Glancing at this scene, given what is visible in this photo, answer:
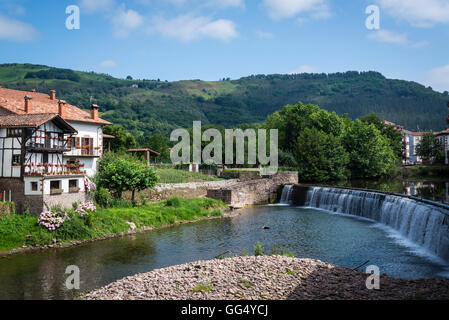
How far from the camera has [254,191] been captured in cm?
4494

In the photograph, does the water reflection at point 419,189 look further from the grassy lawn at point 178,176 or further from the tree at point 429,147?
the tree at point 429,147

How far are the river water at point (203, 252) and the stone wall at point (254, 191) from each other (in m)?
8.36

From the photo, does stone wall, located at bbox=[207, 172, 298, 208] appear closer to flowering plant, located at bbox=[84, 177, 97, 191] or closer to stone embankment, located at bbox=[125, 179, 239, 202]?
stone embankment, located at bbox=[125, 179, 239, 202]

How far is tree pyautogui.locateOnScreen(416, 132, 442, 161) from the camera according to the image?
9194 cm

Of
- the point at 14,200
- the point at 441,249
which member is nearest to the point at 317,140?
the point at 441,249

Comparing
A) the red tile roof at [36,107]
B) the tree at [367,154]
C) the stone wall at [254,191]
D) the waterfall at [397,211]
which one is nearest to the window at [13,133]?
the red tile roof at [36,107]

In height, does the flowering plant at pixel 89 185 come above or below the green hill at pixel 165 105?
below

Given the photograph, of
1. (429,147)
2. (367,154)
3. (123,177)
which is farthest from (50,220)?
(429,147)

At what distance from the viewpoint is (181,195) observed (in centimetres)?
3856

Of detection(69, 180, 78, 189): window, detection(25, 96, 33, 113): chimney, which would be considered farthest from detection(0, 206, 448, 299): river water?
detection(25, 96, 33, 113): chimney

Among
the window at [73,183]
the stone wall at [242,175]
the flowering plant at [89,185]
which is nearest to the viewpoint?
the window at [73,183]

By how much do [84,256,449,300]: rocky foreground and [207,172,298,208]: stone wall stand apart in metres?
24.0

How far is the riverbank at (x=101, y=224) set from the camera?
2219cm
